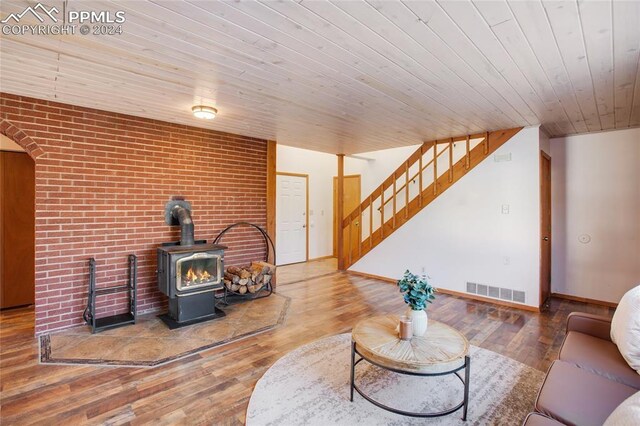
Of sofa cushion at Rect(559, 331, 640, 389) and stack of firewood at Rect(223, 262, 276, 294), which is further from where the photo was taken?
stack of firewood at Rect(223, 262, 276, 294)

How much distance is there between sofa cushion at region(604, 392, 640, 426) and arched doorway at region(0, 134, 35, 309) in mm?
5628

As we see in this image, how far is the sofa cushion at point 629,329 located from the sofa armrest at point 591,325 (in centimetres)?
21

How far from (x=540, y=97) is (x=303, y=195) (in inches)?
196

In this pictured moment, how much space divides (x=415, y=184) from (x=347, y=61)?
12.8 feet

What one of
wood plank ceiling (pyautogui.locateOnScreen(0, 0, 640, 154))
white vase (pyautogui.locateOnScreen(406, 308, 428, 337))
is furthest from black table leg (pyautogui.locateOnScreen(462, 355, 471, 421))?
wood plank ceiling (pyautogui.locateOnScreen(0, 0, 640, 154))

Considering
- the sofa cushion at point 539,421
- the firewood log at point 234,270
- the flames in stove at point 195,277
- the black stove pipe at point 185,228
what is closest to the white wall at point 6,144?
the black stove pipe at point 185,228

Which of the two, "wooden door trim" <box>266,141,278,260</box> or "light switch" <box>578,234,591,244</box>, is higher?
"wooden door trim" <box>266,141,278,260</box>

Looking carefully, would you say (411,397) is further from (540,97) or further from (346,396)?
(540,97)

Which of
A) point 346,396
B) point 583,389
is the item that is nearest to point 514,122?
point 583,389

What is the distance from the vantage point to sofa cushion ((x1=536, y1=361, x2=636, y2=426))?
54.7 inches

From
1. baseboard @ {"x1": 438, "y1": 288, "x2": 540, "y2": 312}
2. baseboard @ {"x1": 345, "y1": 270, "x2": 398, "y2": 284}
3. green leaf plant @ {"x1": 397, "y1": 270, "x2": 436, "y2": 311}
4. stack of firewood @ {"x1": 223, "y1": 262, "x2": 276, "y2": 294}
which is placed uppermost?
green leaf plant @ {"x1": 397, "y1": 270, "x2": 436, "y2": 311}

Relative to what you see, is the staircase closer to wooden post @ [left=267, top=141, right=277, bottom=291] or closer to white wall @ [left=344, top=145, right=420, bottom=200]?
white wall @ [left=344, top=145, right=420, bottom=200]

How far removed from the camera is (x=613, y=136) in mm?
4312

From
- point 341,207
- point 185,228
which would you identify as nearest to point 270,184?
point 185,228
